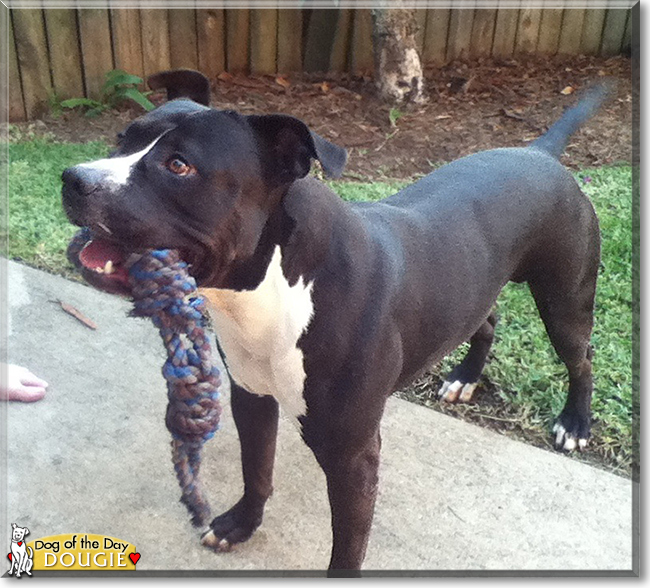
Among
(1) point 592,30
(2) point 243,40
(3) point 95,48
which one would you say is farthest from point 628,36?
(3) point 95,48

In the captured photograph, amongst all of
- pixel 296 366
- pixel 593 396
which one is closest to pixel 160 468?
pixel 296 366

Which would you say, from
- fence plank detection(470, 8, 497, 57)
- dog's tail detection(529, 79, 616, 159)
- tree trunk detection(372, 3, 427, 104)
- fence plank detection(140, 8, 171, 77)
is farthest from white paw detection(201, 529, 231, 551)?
fence plank detection(470, 8, 497, 57)

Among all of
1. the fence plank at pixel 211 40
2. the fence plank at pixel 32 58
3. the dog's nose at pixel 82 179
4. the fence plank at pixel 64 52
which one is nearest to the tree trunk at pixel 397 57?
the fence plank at pixel 211 40

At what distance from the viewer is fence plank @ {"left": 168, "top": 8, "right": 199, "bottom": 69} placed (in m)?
6.80

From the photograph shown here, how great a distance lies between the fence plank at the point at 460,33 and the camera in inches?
291

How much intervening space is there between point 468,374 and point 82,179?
2366mm

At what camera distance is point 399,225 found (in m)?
2.62

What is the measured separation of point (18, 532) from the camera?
291 centimetres

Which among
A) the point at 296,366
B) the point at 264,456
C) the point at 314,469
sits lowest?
the point at 314,469

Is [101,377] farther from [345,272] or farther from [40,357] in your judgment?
[345,272]

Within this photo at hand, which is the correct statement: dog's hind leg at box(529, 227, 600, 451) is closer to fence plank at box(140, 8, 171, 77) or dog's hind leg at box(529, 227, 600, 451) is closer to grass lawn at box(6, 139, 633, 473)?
grass lawn at box(6, 139, 633, 473)

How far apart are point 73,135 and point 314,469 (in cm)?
410

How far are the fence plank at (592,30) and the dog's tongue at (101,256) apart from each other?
6677mm

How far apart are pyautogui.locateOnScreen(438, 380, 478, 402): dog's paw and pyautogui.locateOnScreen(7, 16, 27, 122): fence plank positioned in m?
4.56
